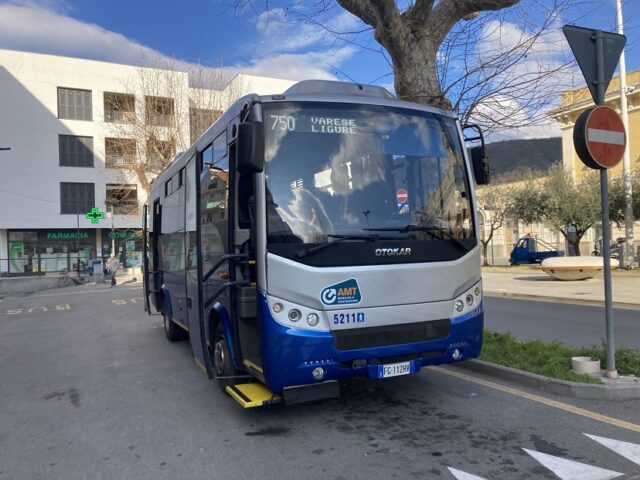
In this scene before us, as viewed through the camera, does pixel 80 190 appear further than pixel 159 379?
Yes

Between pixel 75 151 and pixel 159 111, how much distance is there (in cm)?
1299

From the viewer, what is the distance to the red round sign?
5.02 metres

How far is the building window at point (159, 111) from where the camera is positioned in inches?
1252

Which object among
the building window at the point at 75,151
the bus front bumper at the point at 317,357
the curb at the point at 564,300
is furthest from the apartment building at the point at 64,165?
the bus front bumper at the point at 317,357

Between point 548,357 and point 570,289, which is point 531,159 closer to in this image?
point 570,289

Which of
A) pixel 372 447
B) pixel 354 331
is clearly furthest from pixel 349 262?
pixel 372 447

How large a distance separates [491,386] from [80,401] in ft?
15.8

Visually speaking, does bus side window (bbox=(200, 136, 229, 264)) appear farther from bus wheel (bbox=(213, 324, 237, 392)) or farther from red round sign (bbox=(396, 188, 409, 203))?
red round sign (bbox=(396, 188, 409, 203))

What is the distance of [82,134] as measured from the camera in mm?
42219

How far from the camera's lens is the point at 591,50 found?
5.67 metres

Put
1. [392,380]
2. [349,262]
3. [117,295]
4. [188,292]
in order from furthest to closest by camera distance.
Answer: [117,295] < [188,292] < [392,380] < [349,262]

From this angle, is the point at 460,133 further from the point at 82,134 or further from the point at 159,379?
the point at 82,134

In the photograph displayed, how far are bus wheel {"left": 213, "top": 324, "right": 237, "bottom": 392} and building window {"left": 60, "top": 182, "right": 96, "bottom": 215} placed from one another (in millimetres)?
39581

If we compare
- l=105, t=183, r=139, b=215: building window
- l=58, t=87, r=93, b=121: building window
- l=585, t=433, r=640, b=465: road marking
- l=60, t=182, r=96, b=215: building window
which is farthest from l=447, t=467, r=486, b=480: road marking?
l=58, t=87, r=93, b=121: building window
